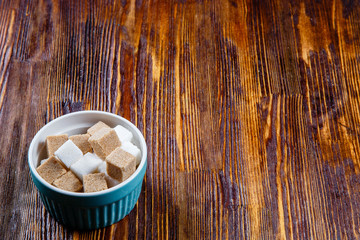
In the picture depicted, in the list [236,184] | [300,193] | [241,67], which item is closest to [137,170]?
[236,184]

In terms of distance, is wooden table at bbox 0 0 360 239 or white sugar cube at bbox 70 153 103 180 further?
wooden table at bbox 0 0 360 239

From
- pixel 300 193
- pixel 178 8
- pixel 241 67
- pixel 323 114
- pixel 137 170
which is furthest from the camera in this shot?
pixel 178 8

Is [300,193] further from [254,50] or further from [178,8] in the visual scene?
[178,8]

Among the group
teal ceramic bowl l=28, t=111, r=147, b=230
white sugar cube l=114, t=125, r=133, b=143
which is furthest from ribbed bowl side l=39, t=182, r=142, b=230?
white sugar cube l=114, t=125, r=133, b=143

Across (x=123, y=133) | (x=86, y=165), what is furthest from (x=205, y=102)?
(x=86, y=165)

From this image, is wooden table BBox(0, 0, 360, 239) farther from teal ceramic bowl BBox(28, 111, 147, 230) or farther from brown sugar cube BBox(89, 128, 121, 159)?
brown sugar cube BBox(89, 128, 121, 159)

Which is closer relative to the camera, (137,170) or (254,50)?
(137,170)

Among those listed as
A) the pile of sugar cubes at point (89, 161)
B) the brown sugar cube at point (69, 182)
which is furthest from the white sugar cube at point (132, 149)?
the brown sugar cube at point (69, 182)

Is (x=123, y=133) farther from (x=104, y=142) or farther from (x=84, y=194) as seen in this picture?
(x=84, y=194)
